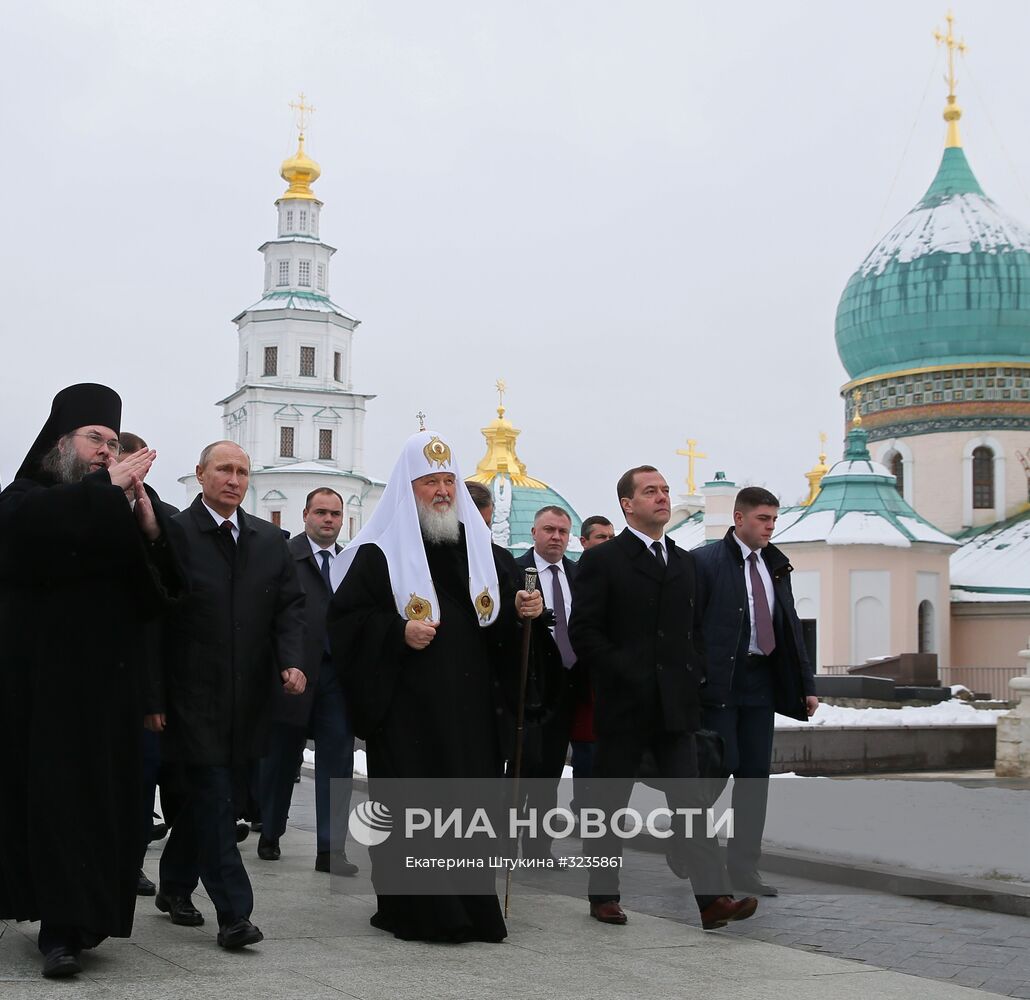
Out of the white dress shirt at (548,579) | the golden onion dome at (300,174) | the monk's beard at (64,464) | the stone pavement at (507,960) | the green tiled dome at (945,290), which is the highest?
the golden onion dome at (300,174)

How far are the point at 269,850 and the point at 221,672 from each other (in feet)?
8.89

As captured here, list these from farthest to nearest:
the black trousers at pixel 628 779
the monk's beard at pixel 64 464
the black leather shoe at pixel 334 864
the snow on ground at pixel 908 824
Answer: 1. the snow on ground at pixel 908 824
2. the black leather shoe at pixel 334 864
3. the black trousers at pixel 628 779
4. the monk's beard at pixel 64 464

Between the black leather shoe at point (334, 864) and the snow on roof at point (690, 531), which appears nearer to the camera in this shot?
the black leather shoe at point (334, 864)

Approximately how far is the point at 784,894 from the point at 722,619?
54.5 inches

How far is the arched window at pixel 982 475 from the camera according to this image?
139 ft

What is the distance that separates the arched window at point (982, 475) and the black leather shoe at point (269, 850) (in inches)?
1424

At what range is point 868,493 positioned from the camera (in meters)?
38.3

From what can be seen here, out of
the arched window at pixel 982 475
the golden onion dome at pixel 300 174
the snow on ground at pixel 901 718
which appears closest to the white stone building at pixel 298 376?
the golden onion dome at pixel 300 174

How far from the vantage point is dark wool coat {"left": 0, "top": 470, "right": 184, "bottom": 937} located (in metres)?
5.69

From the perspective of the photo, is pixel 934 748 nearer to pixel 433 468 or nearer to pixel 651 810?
pixel 651 810

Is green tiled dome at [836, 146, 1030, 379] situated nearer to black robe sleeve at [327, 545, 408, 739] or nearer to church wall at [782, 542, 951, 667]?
church wall at [782, 542, 951, 667]

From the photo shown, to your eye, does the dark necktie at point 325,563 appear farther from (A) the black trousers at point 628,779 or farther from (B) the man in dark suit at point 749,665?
(A) the black trousers at point 628,779

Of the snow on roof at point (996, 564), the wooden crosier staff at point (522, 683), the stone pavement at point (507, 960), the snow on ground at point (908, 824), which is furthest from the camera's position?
the snow on roof at point (996, 564)

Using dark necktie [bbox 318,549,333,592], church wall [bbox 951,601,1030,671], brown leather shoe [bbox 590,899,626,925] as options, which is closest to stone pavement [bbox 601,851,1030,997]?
brown leather shoe [bbox 590,899,626,925]
